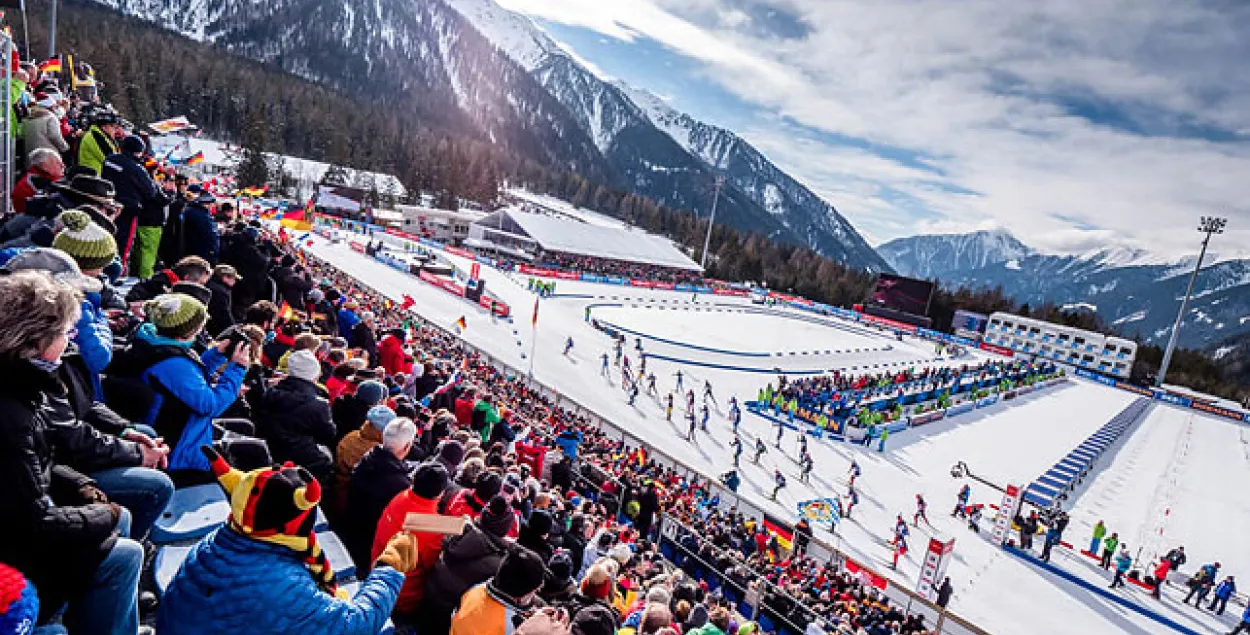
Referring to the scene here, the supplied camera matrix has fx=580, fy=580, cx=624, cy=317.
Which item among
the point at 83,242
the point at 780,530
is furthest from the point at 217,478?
the point at 780,530

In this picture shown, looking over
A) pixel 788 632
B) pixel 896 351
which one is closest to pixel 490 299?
pixel 788 632

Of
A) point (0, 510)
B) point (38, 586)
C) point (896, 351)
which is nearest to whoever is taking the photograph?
point (0, 510)

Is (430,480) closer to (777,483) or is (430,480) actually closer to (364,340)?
(364,340)

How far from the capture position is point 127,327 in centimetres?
415

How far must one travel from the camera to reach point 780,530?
542 inches

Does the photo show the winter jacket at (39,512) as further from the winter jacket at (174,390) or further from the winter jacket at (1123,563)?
the winter jacket at (1123,563)

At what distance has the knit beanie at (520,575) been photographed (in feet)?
9.17

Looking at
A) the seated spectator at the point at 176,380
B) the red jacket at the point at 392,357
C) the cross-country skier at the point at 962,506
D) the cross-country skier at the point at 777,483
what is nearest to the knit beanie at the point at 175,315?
the seated spectator at the point at 176,380

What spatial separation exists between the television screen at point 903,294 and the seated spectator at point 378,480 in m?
72.4

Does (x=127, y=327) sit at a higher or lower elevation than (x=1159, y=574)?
higher

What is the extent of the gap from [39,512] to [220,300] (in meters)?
4.86

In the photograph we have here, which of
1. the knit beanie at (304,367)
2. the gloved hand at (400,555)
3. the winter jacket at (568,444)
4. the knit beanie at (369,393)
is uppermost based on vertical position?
the knit beanie at (304,367)

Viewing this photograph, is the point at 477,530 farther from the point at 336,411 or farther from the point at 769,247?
the point at 769,247

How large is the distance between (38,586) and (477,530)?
1.77 m
